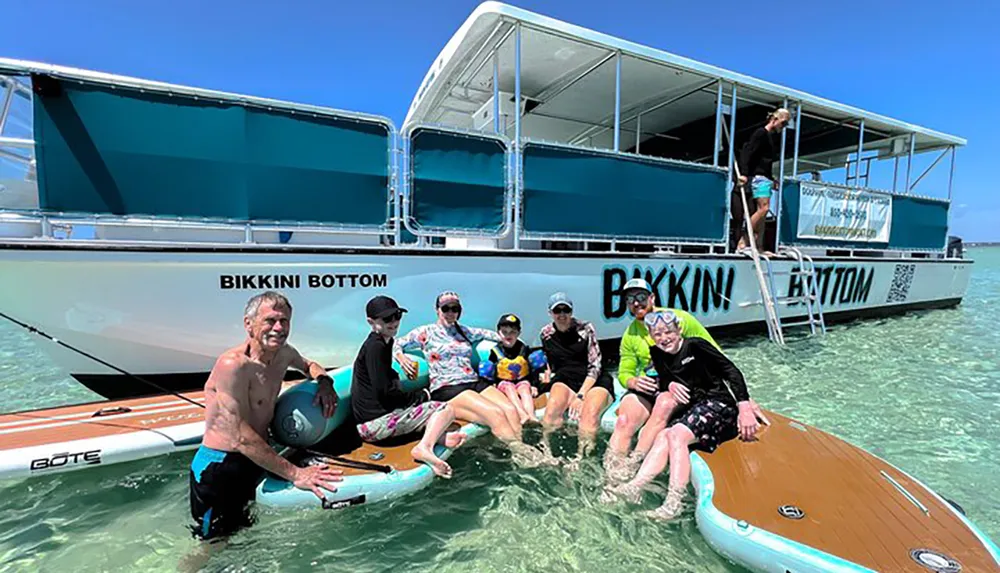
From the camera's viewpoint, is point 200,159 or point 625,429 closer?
point 625,429

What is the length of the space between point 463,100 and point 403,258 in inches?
163

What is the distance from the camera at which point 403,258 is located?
4.57m

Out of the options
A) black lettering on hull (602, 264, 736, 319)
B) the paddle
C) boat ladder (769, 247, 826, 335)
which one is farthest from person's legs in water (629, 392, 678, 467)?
boat ladder (769, 247, 826, 335)

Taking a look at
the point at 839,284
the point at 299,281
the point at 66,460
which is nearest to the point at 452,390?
the point at 299,281

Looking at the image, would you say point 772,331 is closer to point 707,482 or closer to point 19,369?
point 707,482

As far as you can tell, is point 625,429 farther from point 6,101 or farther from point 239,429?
point 6,101

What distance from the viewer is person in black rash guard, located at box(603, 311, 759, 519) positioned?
3.03 meters

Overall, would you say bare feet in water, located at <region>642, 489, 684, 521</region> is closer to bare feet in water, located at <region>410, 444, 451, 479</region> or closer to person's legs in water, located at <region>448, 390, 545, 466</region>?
person's legs in water, located at <region>448, 390, 545, 466</region>

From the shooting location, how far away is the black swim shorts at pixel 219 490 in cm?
239

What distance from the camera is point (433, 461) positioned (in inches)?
119

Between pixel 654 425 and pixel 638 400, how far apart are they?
267 mm

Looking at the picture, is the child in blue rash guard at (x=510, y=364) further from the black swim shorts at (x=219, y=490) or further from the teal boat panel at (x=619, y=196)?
the black swim shorts at (x=219, y=490)

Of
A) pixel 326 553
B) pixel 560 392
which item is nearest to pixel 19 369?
pixel 326 553

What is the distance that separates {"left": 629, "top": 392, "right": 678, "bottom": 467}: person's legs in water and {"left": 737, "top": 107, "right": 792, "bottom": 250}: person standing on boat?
176 inches
